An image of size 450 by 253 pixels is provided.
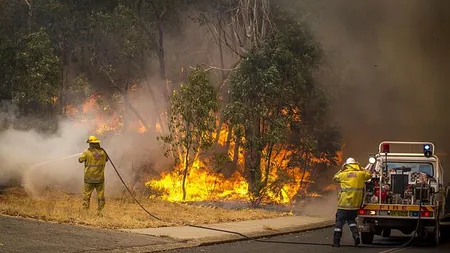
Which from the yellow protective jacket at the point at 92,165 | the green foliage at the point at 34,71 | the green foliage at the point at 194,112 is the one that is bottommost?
the yellow protective jacket at the point at 92,165

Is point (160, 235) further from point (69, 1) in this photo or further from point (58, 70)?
point (69, 1)

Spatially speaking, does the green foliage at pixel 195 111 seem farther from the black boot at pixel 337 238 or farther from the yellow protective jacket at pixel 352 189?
the black boot at pixel 337 238

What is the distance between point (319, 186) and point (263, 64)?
590cm

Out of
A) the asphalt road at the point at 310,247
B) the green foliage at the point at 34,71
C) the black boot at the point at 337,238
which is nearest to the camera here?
the asphalt road at the point at 310,247

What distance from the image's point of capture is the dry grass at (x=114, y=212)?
13172mm

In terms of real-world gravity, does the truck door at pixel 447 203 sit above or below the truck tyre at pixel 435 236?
above

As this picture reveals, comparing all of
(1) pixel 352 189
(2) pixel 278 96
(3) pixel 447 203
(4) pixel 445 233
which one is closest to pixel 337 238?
(1) pixel 352 189

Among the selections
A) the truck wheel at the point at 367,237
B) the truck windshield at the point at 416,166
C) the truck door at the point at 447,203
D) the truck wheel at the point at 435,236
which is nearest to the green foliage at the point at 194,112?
the truck windshield at the point at 416,166

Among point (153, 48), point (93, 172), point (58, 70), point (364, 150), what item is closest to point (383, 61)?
point (364, 150)

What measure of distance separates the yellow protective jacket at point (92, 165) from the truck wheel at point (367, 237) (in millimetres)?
5476

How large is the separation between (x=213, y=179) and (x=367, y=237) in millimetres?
11078

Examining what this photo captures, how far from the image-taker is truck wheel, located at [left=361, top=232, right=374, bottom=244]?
45.9 feet

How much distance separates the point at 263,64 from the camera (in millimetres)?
23828

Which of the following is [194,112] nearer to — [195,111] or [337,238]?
[195,111]
